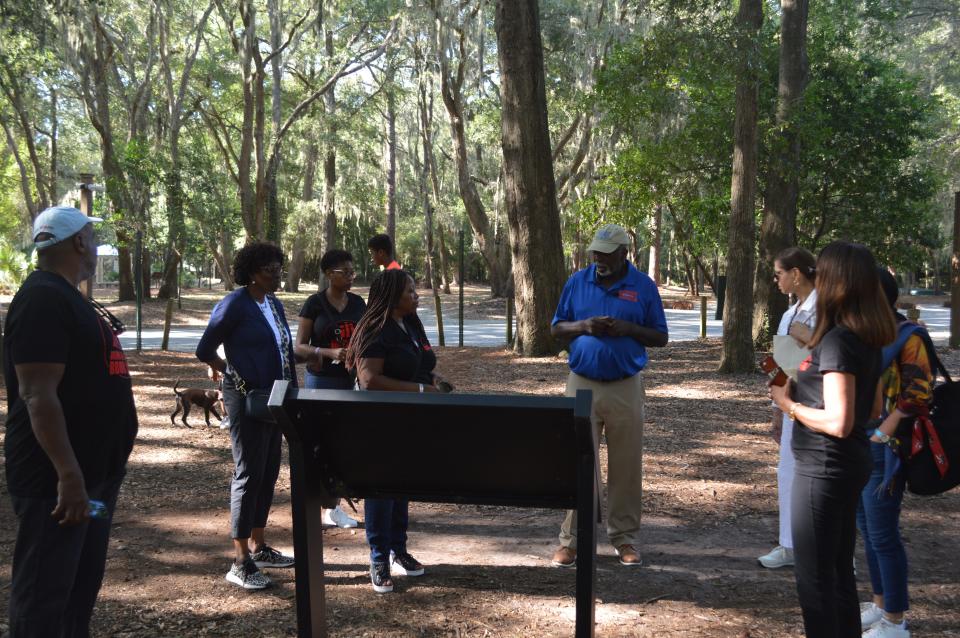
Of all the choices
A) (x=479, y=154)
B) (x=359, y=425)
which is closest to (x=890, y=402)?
(x=359, y=425)

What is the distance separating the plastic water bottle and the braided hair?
5.29 ft

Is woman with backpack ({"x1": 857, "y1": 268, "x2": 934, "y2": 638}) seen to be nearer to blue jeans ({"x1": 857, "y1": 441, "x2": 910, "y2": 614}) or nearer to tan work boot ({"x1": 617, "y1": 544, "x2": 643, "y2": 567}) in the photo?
blue jeans ({"x1": 857, "y1": 441, "x2": 910, "y2": 614})

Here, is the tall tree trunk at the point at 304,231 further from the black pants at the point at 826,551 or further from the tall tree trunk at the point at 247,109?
the black pants at the point at 826,551

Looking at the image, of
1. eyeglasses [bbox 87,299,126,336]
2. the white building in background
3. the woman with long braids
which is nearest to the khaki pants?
the woman with long braids

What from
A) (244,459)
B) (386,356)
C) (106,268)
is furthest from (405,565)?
(106,268)

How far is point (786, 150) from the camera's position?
1345cm

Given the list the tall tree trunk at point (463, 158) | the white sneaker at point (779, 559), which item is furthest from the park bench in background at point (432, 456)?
the tall tree trunk at point (463, 158)

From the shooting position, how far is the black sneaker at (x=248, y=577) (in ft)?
14.5

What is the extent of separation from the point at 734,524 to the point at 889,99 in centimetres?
1330

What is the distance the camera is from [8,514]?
5711mm

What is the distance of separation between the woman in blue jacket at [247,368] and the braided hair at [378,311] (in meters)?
0.52

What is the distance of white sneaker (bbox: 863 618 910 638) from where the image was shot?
3.74 m

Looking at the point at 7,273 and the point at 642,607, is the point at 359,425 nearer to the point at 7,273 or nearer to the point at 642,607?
the point at 642,607

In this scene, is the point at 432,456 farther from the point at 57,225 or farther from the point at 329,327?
the point at 329,327
